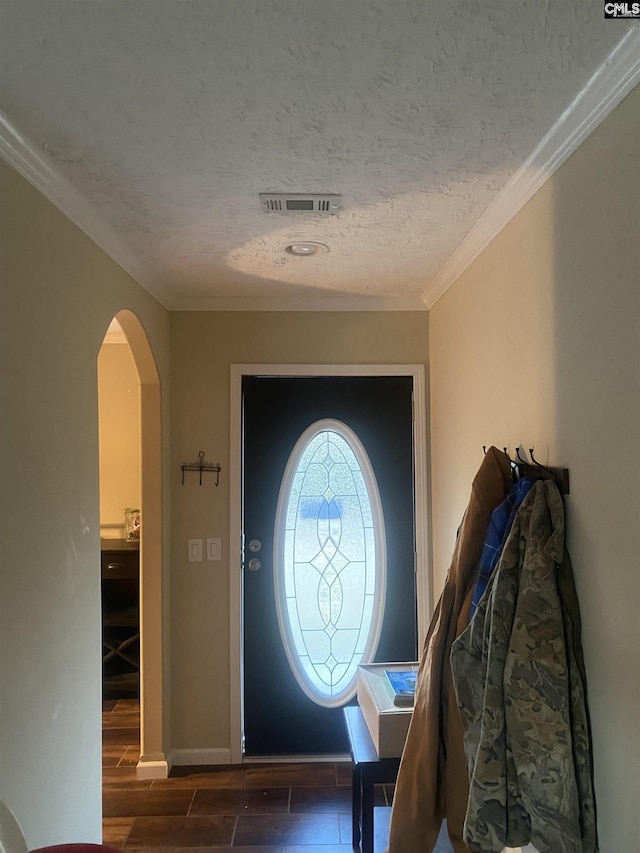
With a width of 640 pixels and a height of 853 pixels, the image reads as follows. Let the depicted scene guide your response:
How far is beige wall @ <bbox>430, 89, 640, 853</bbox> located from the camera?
3.92 ft

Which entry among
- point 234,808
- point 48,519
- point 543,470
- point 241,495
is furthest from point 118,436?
point 543,470

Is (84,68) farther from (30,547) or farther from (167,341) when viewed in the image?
(167,341)

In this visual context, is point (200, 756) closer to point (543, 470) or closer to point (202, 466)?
point (202, 466)

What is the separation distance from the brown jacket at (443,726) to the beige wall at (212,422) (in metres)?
1.47

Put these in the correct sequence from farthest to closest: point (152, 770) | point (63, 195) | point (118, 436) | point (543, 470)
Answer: point (118, 436) < point (152, 770) < point (63, 195) < point (543, 470)

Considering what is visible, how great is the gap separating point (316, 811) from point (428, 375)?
6.76 ft

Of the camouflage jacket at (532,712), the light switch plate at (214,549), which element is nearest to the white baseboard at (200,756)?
the light switch plate at (214,549)

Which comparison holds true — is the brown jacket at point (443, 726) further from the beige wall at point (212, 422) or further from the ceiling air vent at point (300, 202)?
the beige wall at point (212, 422)

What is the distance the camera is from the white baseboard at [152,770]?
287cm

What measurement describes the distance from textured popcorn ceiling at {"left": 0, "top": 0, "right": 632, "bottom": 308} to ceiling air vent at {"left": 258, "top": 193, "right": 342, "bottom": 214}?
4cm

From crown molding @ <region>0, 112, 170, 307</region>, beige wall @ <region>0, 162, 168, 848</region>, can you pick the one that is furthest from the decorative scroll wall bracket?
beige wall @ <region>0, 162, 168, 848</region>

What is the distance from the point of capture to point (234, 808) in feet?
8.66

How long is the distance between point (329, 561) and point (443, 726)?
56.1 inches

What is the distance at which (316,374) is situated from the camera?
3.10 m
